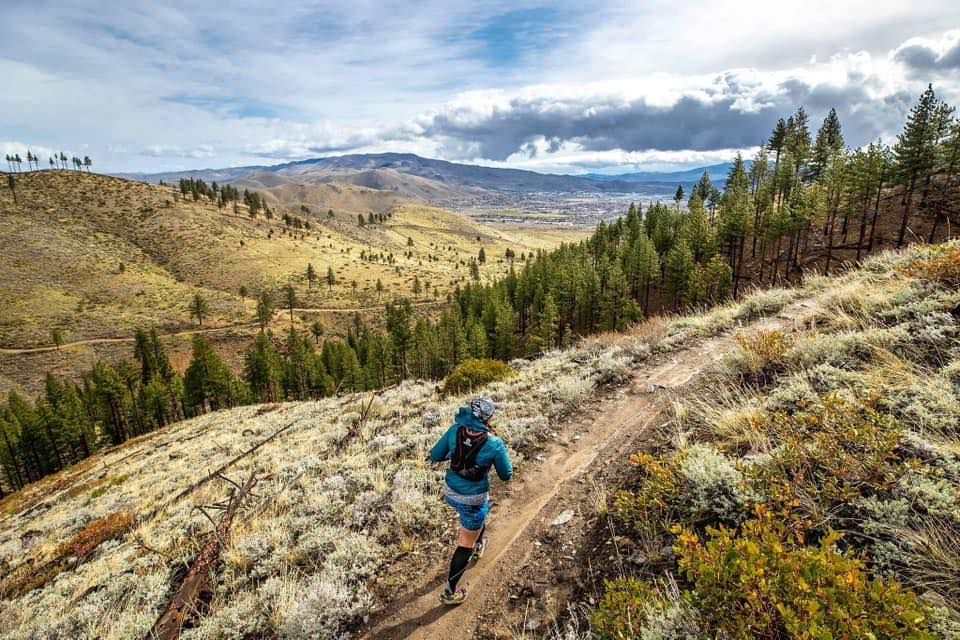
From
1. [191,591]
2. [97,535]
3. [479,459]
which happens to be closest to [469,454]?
[479,459]

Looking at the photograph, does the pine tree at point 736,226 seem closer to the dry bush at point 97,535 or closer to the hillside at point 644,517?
the hillside at point 644,517

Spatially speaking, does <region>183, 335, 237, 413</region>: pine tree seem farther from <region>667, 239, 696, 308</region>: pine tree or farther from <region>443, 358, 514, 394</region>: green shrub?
<region>667, 239, 696, 308</region>: pine tree

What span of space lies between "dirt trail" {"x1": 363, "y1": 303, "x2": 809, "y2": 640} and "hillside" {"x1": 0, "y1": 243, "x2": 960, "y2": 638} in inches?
1.6

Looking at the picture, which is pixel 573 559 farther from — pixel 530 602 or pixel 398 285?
pixel 398 285

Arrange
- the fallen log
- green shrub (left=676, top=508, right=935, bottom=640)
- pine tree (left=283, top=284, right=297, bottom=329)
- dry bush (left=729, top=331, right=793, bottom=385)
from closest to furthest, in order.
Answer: green shrub (left=676, top=508, right=935, bottom=640) → the fallen log → dry bush (left=729, top=331, right=793, bottom=385) → pine tree (left=283, top=284, right=297, bottom=329)

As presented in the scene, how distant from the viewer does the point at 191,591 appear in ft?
22.8

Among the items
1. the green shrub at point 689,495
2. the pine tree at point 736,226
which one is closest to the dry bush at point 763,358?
the green shrub at point 689,495

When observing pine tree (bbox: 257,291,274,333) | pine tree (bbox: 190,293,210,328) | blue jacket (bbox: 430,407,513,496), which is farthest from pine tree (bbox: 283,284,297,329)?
blue jacket (bbox: 430,407,513,496)

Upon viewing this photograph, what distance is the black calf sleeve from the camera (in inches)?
238

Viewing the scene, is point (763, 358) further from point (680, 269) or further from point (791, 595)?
point (680, 269)

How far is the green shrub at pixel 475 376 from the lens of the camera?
18.0 m

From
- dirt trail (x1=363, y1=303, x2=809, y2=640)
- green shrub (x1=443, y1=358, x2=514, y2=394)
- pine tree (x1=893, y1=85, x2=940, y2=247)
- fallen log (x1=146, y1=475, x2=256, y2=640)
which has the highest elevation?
pine tree (x1=893, y1=85, x2=940, y2=247)

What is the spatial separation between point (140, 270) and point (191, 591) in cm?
14970

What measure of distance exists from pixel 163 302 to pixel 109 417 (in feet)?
169
